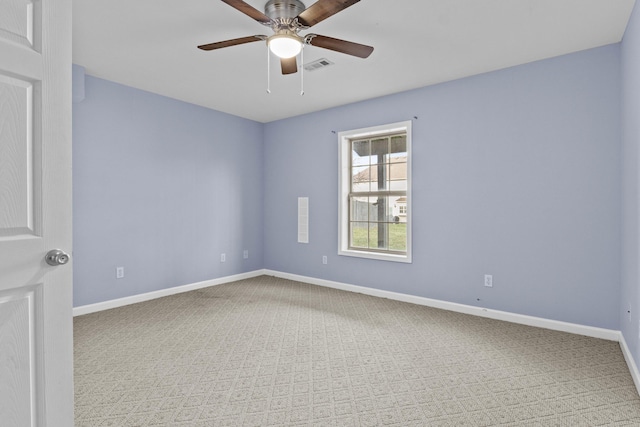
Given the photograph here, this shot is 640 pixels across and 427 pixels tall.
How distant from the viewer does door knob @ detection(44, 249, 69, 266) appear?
4.16 feet

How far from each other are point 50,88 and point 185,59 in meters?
2.30

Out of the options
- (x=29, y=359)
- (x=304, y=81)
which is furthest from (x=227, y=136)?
(x=29, y=359)

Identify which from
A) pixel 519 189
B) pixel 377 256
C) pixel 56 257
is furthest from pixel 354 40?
pixel 56 257

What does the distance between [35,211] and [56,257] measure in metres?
0.18

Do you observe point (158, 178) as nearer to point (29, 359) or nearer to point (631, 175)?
point (29, 359)

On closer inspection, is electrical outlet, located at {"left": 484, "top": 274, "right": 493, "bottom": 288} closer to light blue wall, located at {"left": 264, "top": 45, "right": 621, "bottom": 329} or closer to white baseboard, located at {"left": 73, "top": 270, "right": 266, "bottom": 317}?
light blue wall, located at {"left": 264, "top": 45, "right": 621, "bottom": 329}

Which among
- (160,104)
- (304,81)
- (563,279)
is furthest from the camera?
(160,104)

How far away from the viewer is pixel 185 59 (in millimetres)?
3342

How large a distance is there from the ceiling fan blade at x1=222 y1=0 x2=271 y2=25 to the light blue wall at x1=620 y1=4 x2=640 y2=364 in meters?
2.45

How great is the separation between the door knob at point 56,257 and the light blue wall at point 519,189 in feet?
11.6

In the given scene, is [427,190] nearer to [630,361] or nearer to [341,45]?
[341,45]

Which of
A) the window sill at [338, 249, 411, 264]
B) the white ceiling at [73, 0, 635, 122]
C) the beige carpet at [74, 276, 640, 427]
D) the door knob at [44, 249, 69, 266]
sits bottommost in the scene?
the beige carpet at [74, 276, 640, 427]

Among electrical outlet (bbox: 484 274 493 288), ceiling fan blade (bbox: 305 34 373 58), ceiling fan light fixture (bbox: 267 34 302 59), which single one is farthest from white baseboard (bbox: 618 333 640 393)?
ceiling fan light fixture (bbox: 267 34 302 59)

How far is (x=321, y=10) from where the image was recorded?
2154 millimetres
